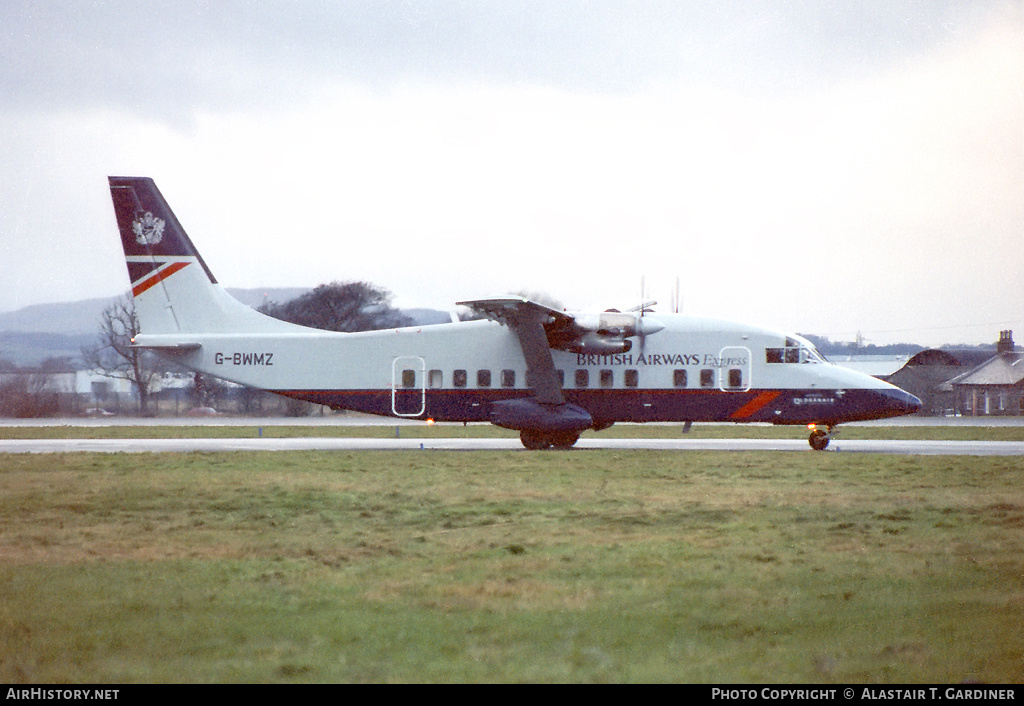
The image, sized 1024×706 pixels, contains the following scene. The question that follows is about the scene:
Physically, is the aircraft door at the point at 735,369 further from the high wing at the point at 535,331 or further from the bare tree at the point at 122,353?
the bare tree at the point at 122,353

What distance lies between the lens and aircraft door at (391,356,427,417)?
2800cm

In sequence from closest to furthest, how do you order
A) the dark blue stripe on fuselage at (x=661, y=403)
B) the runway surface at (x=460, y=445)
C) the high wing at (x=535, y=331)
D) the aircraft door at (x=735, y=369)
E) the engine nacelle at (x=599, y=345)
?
the high wing at (x=535, y=331)
the dark blue stripe on fuselage at (x=661, y=403)
the engine nacelle at (x=599, y=345)
the aircraft door at (x=735, y=369)
the runway surface at (x=460, y=445)

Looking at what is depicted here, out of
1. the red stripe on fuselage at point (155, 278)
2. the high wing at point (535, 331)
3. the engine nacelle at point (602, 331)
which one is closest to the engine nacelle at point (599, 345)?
the engine nacelle at point (602, 331)

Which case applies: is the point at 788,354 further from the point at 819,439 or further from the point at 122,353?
the point at 122,353

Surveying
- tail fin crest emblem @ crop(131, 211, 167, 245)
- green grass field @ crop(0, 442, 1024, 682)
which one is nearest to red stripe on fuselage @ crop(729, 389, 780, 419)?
green grass field @ crop(0, 442, 1024, 682)

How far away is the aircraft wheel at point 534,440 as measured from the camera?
27484 mm

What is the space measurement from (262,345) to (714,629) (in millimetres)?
23194

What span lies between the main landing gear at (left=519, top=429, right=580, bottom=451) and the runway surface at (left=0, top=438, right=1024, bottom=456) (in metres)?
0.45

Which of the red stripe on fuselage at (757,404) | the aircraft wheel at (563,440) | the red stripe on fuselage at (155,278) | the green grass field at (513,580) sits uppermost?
the red stripe on fuselage at (155,278)

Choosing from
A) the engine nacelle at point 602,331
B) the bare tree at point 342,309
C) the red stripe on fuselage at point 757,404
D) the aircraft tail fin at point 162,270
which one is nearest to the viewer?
the engine nacelle at point 602,331

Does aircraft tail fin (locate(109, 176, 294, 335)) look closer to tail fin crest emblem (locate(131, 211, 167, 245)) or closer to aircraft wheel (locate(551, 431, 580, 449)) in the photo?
tail fin crest emblem (locate(131, 211, 167, 245))

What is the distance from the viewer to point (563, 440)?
2784 centimetres

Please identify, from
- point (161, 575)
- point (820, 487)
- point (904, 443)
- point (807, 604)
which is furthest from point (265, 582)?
point (904, 443)

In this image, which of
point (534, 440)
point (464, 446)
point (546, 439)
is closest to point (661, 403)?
point (546, 439)
